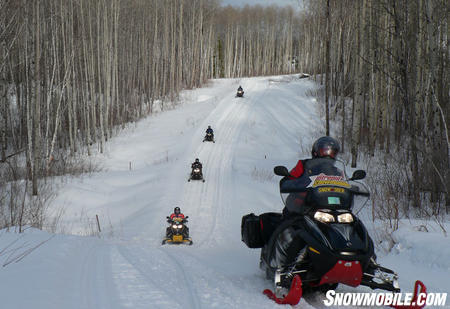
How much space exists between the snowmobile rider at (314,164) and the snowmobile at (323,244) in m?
0.04

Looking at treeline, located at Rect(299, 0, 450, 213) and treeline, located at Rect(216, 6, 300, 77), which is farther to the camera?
treeline, located at Rect(216, 6, 300, 77)

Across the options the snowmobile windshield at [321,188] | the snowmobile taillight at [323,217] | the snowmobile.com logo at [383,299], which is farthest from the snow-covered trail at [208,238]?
the snowmobile windshield at [321,188]

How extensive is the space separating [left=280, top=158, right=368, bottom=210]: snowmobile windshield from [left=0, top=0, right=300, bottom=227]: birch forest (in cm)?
443

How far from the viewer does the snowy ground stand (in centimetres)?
366

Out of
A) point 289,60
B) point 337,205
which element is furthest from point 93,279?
point 289,60

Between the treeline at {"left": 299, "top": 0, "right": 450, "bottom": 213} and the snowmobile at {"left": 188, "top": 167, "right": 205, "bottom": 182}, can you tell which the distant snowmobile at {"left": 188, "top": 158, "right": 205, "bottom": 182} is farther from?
the treeline at {"left": 299, "top": 0, "right": 450, "bottom": 213}

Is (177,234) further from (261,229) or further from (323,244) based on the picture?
(323,244)

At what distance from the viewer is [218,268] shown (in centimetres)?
535

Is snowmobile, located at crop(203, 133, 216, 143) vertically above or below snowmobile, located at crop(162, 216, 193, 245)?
above

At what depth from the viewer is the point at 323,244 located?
3.25m

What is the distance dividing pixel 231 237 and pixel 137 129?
19.3 m

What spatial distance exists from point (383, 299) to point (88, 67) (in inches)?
884

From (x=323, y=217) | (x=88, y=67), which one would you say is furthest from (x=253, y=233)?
(x=88, y=67)

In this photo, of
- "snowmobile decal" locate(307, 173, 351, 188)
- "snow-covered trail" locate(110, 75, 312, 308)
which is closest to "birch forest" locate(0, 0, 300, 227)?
"snow-covered trail" locate(110, 75, 312, 308)
